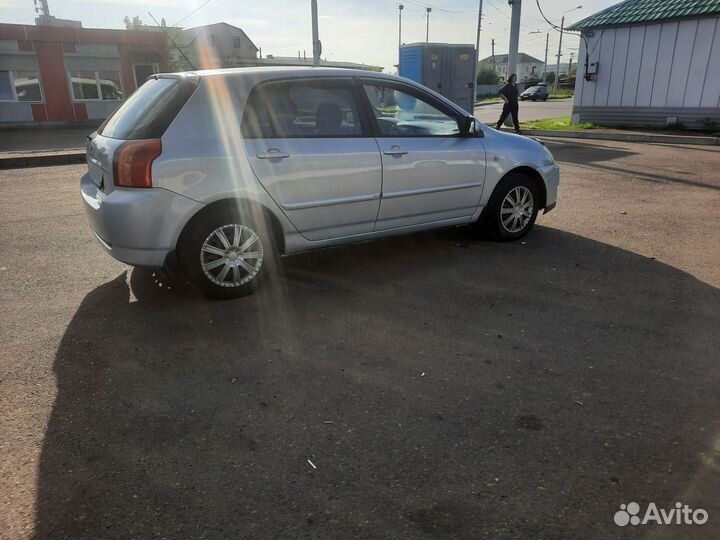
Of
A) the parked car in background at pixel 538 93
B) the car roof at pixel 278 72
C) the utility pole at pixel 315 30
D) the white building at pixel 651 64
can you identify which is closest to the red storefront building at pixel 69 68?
the utility pole at pixel 315 30

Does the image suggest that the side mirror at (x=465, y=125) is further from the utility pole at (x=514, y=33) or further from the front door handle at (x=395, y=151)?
the utility pole at (x=514, y=33)

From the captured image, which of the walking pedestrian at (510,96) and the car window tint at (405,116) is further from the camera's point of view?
the walking pedestrian at (510,96)

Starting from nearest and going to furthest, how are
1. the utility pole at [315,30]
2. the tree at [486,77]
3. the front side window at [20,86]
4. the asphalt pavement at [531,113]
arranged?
the utility pole at [315,30]
the front side window at [20,86]
the asphalt pavement at [531,113]
the tree at [486,77]

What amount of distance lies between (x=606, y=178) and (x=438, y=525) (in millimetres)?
8312

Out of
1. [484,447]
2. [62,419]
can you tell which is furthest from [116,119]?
[484,447]

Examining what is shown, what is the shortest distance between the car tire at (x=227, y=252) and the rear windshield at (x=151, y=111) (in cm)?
69

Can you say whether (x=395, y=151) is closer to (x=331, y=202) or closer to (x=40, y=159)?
(x=331, y=202)

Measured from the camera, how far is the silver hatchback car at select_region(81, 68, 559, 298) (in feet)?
12.3

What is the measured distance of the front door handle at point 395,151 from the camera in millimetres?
4524

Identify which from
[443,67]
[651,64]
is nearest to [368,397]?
[443,67]

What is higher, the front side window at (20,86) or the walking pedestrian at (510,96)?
the front side window at (20,86)

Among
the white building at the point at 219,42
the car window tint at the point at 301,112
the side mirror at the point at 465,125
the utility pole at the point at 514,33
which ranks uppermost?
the white building at the point at 219,42

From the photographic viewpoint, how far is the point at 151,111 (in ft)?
12.8

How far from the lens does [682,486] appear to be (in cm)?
225
